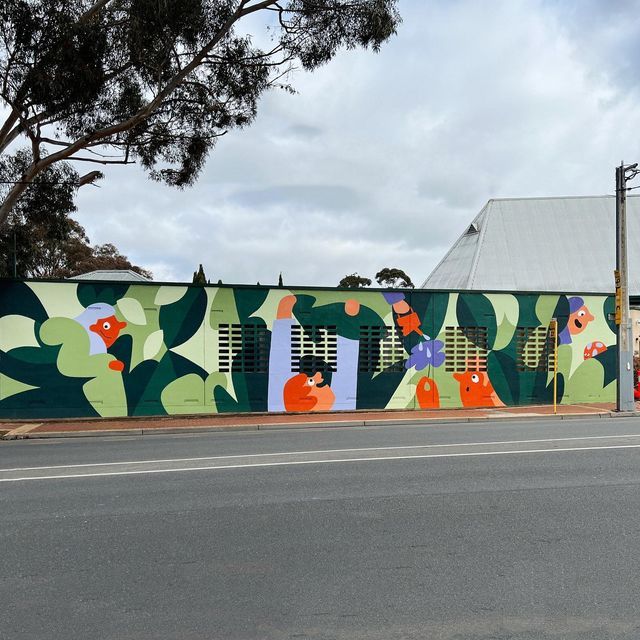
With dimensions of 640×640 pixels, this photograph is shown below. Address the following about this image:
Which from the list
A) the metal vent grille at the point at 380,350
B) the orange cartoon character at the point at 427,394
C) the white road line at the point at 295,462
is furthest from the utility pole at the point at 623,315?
the white road line at the point at 295,462

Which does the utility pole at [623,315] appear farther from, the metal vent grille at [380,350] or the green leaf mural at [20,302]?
the green leaf mural at [20,302]

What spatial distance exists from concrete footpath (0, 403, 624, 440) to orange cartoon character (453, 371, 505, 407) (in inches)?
13.7

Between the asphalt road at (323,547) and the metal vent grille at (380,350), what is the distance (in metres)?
7.39

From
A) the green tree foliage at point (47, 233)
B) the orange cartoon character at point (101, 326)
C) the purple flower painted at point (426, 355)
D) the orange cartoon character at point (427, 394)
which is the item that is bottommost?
the orange cartoon character at point (427, 394)

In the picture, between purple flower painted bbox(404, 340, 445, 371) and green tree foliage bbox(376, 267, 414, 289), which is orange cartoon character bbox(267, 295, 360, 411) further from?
green tree foliage bbox(376, 267, 414, 289)

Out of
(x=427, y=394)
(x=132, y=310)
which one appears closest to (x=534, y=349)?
(x=427, y=394)

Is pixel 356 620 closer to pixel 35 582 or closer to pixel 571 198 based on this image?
pixel 35 582

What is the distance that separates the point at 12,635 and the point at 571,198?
1895 inches

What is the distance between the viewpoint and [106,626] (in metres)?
3.65

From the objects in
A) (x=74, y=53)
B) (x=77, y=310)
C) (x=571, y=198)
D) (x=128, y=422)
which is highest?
(x=571, y=198)

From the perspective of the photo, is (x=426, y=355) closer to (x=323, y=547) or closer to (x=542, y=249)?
(x=323, y=547)

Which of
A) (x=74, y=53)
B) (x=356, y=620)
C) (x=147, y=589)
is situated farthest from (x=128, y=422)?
(x=356, y=620)

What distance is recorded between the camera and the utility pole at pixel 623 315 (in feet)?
54.6

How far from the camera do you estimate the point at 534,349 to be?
58.4 ft
